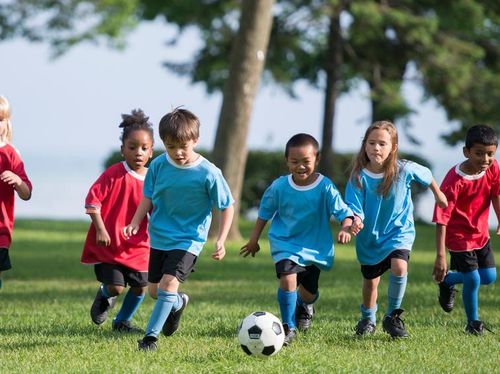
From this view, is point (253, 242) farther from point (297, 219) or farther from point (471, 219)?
point (471, 219)

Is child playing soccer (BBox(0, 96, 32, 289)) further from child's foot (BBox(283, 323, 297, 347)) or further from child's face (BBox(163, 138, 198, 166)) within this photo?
child's foot (BBox(283, 323, 297, 347))

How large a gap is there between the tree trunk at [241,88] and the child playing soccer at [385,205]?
34.2 feet

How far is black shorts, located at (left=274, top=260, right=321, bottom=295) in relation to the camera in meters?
7.72

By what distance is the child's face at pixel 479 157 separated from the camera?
8.16 m

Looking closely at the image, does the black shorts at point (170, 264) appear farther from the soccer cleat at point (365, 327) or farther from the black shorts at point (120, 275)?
the soccer cleat at point (365, 327)

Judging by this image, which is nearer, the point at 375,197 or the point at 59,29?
the point at 375,197

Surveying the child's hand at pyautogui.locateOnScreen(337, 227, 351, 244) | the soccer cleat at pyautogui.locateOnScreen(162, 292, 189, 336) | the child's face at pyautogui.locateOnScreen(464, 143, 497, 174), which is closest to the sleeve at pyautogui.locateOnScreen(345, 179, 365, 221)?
the child's hand at pyautogui.locateOnScreen(337, 227, 351, 244)

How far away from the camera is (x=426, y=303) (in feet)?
35.1

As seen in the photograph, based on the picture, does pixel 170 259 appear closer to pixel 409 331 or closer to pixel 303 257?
pixel 303 257

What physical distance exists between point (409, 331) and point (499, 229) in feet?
3.97

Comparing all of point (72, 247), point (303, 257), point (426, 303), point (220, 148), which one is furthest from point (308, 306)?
point (72, 247)

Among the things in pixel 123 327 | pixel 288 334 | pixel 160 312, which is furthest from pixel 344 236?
pixel 123 327

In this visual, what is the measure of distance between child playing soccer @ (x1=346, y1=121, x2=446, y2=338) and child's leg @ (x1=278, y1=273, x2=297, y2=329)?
64cm

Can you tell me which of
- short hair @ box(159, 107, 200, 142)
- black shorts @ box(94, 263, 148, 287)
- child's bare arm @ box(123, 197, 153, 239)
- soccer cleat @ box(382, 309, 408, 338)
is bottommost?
soccer cleat @ box(382, 309, 408, 338)
